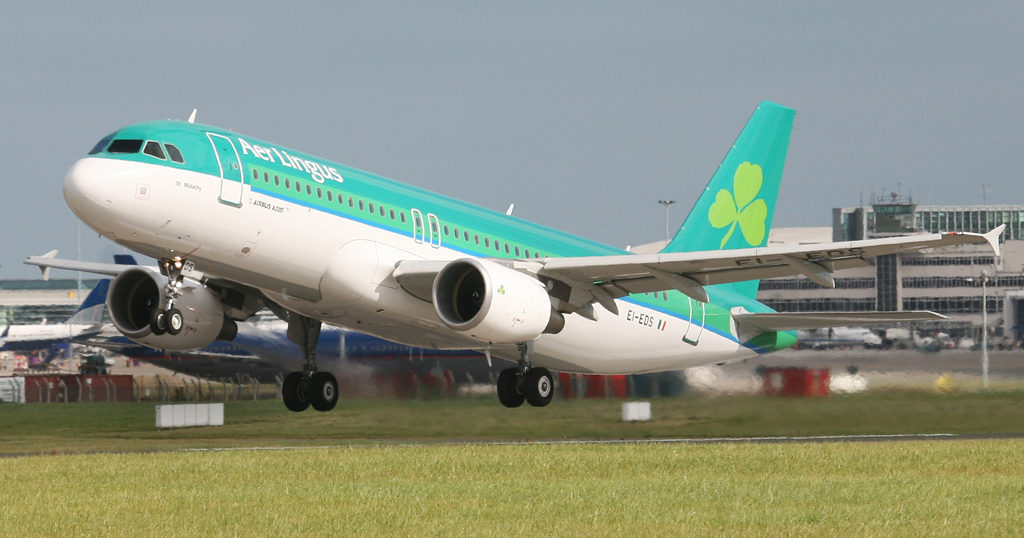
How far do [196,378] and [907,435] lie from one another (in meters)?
35.6

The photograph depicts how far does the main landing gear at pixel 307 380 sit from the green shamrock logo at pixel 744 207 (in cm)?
1158

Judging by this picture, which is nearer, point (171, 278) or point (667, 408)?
point (171, 278)

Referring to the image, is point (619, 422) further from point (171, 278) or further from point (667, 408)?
point (171, 278)

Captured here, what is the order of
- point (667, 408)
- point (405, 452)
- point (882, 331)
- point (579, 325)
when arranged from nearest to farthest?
point (405, 452)
point (579, 325)
point (667, 408)
point (882, 331)

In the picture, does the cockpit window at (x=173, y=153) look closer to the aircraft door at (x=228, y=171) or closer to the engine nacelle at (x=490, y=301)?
the aircraft door at (x=228, y=171)

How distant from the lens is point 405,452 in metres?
30.3

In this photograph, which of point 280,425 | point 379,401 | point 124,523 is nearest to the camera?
point 124,523

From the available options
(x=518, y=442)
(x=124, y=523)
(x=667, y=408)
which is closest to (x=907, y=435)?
(x=667, y=408)

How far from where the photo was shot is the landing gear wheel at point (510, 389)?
32531 mm

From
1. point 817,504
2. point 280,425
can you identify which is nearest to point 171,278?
point 817,504

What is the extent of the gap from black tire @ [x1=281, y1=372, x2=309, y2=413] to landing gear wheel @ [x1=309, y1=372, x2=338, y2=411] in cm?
17

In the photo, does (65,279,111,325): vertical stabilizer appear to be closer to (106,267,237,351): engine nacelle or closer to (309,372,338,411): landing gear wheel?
(309,372,338,411): landing gear wheel

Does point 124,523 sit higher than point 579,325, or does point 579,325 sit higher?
point 579,325

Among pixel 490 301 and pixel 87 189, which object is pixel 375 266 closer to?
pixel 490 301
